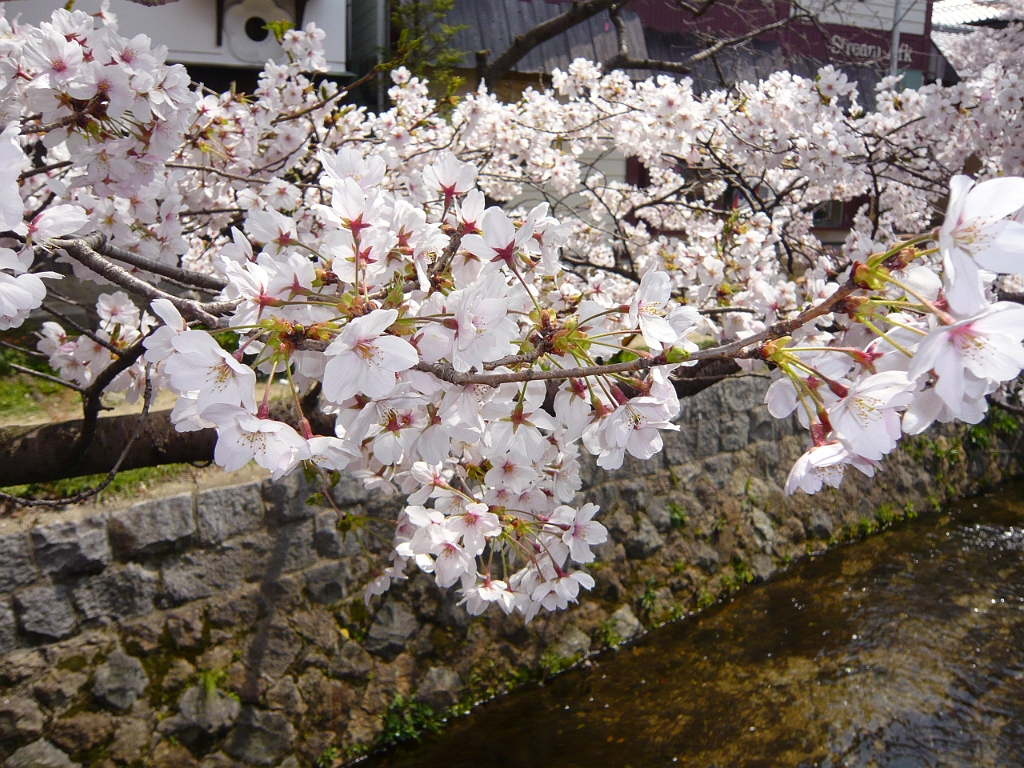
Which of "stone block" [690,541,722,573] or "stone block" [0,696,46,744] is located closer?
"stone block" [0,696,46,744]

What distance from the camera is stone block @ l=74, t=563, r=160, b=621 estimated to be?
2.64 metres

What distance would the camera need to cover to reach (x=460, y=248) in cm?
110

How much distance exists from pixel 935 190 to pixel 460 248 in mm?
3743

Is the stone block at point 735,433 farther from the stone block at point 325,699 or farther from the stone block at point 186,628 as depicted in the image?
the stone block at point 186,628

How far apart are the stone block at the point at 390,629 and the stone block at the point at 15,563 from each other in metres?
1.36

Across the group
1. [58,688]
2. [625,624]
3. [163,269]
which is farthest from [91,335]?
[625,624]

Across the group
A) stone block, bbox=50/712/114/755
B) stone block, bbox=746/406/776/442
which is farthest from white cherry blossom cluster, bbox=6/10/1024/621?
stone block, bbox=746/406/776/442

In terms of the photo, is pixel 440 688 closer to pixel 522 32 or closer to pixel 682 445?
pixel 682 445

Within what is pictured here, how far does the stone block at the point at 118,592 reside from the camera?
2.64 metres

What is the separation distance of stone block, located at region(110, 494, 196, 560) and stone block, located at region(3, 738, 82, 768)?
66cm

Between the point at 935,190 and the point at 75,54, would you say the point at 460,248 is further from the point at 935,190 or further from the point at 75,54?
the point at 935,190

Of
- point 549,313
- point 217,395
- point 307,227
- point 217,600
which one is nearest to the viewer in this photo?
point 217,395

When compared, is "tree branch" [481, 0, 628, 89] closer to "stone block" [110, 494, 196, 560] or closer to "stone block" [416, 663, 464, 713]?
"stone block" [110, 494, 196, 560]

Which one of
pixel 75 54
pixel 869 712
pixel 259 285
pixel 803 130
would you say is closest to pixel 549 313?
pixel 259 285
